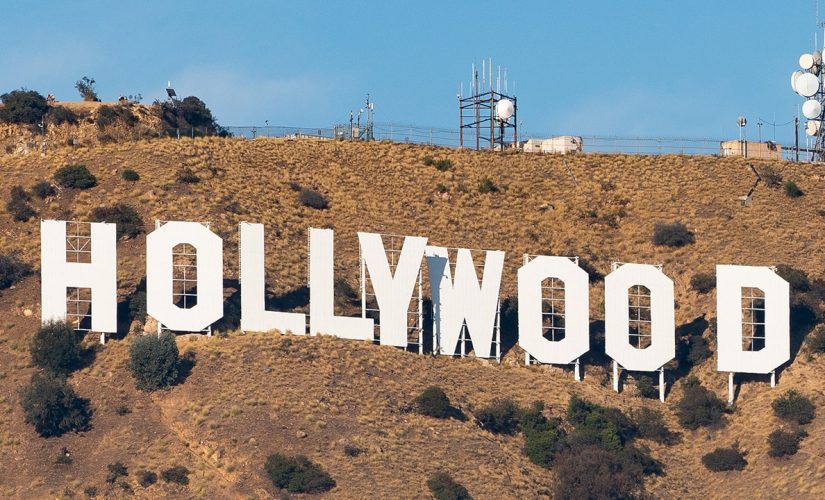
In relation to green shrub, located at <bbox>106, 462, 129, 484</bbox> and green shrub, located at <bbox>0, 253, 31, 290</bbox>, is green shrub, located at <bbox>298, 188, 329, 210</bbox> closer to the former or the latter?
green shrub, located at <bbox>0, 253, 31, 290</bbox>

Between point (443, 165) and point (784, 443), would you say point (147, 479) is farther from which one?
point (443, 165)

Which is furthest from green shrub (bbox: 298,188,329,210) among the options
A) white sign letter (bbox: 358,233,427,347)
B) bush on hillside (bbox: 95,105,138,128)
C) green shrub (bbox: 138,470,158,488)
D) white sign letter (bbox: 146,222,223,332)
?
green shrub (bbox: 138,470,158,488)

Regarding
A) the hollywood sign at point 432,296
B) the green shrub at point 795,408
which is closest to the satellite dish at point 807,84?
the hollywood sign at point 432,296

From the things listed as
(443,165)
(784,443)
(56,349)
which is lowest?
(784,443)

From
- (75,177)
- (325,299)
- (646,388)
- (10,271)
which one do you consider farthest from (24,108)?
(646,388)

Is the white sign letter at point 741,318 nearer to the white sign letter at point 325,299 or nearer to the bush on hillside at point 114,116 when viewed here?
the white sign letter at point 325,299
